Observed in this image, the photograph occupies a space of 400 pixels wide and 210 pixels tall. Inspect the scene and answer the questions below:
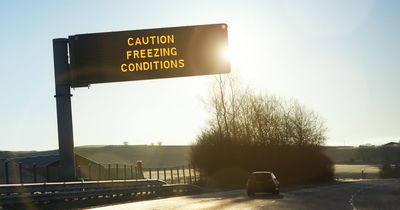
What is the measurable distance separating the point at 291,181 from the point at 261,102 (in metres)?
11.4

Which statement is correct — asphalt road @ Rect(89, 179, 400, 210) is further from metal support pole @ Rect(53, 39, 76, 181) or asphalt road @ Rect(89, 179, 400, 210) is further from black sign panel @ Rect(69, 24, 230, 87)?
black sign panel @ Rect(69, 24, 230, 87)

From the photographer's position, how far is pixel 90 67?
28.5 m

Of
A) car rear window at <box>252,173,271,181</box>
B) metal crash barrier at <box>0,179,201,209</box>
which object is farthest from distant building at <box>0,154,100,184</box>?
car rear window at <box>252,173,271,181</box>

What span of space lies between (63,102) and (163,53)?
590 centimetres

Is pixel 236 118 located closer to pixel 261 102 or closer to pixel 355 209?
pixel 261 102

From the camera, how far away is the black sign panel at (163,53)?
27078mm

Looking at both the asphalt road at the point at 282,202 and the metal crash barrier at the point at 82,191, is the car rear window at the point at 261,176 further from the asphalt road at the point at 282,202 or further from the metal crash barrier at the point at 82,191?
the metal crash barrier at the point at 82,191

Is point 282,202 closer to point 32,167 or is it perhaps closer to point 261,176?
point 261,176

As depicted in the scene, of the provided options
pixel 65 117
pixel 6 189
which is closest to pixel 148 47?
pixel 65 117

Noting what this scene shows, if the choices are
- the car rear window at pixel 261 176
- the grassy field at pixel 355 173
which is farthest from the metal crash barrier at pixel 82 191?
the grassy field at pixel 355 173

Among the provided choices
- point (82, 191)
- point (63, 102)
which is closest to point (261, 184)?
point (82, 191)

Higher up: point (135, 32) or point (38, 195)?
point (135, 32)

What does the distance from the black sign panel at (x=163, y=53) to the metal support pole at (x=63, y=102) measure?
2.50 m

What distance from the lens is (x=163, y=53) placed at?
89.3 feet
